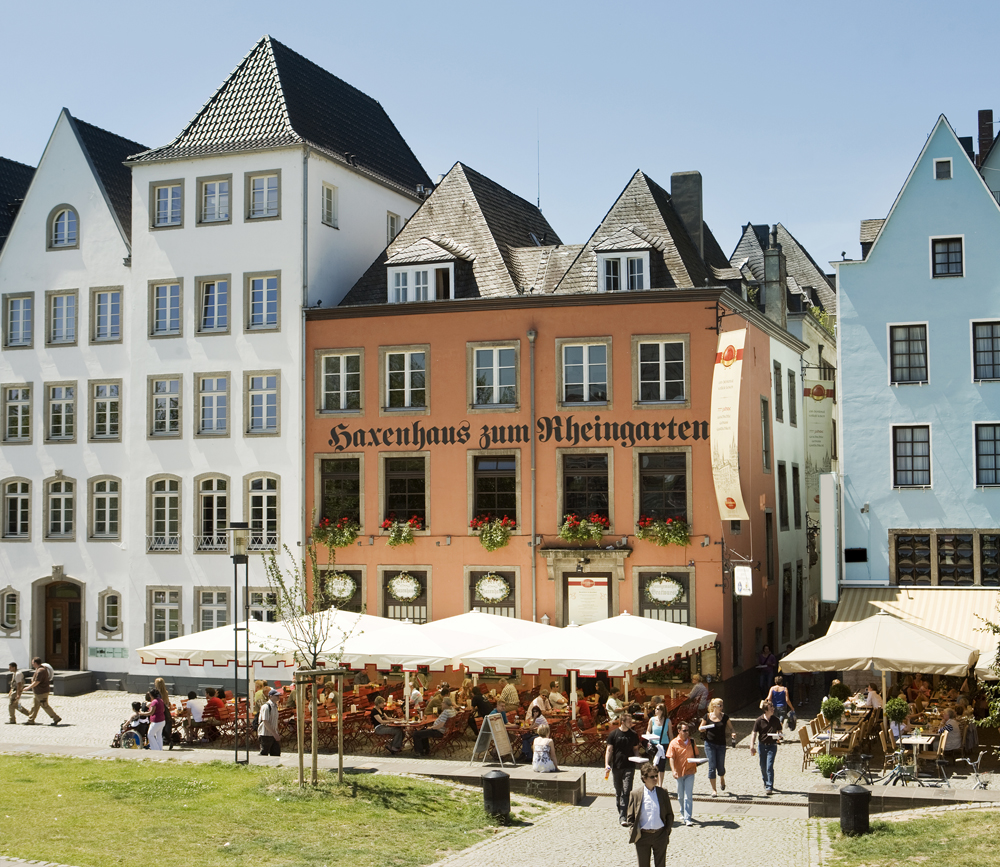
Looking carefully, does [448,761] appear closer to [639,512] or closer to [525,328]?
[639,512]

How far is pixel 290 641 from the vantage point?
26.8m

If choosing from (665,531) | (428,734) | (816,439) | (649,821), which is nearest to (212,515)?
(665,531)

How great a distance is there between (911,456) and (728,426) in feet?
15.8

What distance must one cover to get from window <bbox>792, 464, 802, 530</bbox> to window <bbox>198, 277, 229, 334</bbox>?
18.2m

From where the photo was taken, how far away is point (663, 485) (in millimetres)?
32469

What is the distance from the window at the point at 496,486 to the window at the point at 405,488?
147 cm

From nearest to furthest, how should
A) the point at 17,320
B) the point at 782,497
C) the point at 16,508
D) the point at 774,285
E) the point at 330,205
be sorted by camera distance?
the point at 330,205
the point at 16,508
the point at 17,320
the point at 782,497
the point at 774,285

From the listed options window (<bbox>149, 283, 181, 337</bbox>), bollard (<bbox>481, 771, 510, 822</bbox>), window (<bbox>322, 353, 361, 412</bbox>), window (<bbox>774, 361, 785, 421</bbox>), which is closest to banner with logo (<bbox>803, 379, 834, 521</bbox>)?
window (<bbox>774, 361, 785, 421</bbox>)

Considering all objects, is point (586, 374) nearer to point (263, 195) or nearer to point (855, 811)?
point (263, 195)

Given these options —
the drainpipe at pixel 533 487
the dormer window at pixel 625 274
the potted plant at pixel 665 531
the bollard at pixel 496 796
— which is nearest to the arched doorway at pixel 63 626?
the drainpipe at pixel 533 487

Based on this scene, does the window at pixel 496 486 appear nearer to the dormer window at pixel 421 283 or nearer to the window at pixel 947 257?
the dormer window at pixel 421 283

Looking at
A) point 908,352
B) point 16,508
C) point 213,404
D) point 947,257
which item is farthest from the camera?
point 16,508

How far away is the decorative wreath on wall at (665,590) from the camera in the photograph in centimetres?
3188

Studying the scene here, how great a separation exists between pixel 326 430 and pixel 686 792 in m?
18.2
